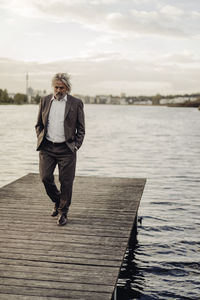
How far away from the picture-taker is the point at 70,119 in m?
6.08

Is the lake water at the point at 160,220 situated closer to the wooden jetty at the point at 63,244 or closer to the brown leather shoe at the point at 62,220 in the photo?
the wooden jetty at the point at 63,244

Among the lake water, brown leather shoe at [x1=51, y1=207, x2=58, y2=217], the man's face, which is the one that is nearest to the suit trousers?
brown leather shoe at [x1=51, y1=207, x2=58, y2=217]

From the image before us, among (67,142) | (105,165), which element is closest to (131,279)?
(67,142)

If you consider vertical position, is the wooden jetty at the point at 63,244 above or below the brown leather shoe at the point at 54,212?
below

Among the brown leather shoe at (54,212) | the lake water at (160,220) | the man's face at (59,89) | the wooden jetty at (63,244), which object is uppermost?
the man's face at (59,89)

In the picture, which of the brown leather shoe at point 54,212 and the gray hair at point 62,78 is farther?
the brown leather shoe at point 54,212

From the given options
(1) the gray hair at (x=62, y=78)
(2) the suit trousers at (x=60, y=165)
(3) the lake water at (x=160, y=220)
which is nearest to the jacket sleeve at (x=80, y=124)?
(2) the suit trousers at (x=60, y=165)

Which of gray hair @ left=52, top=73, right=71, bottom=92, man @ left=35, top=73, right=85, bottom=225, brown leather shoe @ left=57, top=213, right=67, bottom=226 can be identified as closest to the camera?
gray hair @ left=52, top=73, right=71, bottom=92

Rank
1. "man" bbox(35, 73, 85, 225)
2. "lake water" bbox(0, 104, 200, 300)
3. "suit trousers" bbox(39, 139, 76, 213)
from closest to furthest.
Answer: "man" bbox(35, 73, 85, 225) < "suit trousers" bbox(39, 139, 76, 213) < "lake water" bbox(0, 104, 200, 300)

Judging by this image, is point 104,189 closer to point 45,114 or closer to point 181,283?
point 181,283

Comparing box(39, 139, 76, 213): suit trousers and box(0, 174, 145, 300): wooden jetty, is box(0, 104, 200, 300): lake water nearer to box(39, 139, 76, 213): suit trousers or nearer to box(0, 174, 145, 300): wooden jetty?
box(0, 174, 145, 300): wooden jetty

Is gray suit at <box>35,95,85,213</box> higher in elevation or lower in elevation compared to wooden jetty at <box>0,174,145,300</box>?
higher

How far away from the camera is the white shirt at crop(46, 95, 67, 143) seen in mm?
6070

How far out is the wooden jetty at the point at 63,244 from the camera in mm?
4219
